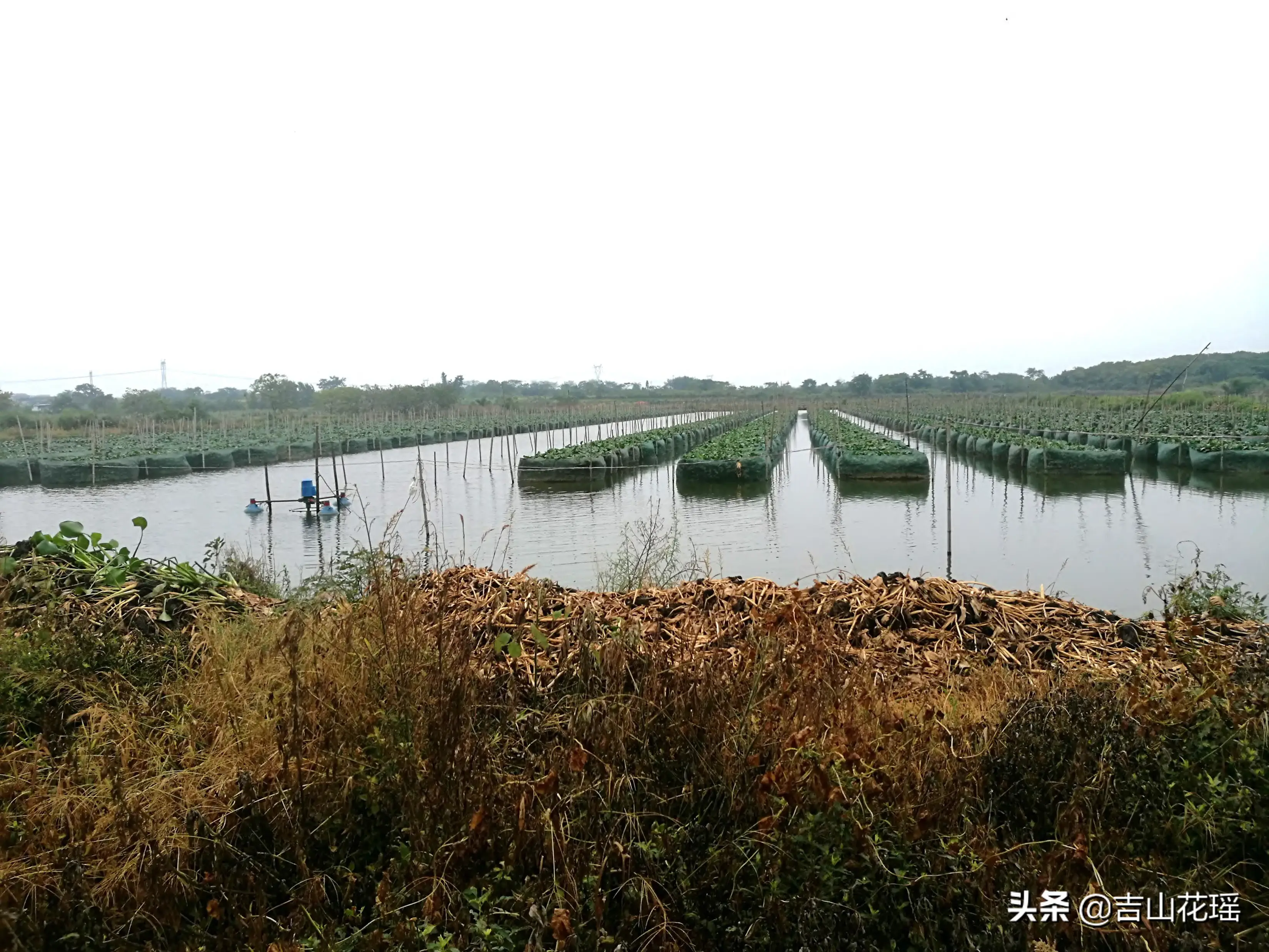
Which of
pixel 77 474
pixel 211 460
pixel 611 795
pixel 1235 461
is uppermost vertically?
pixel 211 460

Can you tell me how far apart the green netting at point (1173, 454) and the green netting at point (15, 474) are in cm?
2925

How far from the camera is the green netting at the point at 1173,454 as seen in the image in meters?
18.8

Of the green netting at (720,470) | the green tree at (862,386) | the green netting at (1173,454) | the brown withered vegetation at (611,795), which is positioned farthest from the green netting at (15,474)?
the green tree at (862,386)

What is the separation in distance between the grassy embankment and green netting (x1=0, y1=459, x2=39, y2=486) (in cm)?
2376

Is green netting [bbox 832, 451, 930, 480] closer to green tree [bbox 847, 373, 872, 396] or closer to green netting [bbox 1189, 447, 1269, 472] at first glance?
green netting [bbox 1189, 447, 1269, 472]

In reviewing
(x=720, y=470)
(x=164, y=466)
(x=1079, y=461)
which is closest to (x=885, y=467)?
(x=720, y=470)

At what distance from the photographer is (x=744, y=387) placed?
122 m

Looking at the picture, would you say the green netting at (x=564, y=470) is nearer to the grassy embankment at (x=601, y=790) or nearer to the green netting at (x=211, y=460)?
the green netting at (x=211, y=460)

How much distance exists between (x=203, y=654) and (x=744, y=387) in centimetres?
12091

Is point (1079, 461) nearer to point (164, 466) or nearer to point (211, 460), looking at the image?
point (164, 466)

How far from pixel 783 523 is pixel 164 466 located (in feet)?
64.5

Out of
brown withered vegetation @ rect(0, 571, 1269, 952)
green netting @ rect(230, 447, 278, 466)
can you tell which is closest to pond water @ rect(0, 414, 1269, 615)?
brown withered vegetation @ rect(0, 571, 1269, 952)

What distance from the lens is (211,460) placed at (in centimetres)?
2598

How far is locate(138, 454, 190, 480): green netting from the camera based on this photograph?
23109 mm
